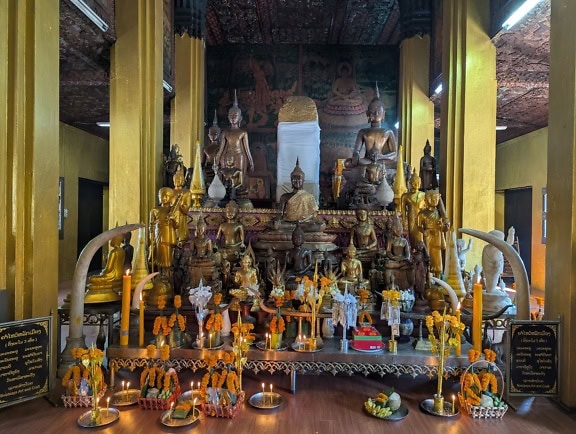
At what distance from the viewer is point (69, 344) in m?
3.28

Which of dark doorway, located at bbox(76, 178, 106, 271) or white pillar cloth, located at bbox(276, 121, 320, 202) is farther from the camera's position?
dark doorway, located at bbox(76, 178, 106, 271)

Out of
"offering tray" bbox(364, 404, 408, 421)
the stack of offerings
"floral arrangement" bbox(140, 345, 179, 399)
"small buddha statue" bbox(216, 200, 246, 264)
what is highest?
"small buddha statue" bbox(216, 200, 246, 264)

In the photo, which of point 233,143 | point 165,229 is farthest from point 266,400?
point 233,143

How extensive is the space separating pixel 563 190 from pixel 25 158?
12.8 ft

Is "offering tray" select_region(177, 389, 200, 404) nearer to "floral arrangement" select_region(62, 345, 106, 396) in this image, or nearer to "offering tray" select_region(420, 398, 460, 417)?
"floral arrangement" select_region(62, 345, 106, 396)

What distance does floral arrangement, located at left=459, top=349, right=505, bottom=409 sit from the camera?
283 centimetres

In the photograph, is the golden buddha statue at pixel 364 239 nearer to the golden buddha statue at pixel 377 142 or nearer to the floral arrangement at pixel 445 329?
Result: the floral arrangement at pixel 445 329

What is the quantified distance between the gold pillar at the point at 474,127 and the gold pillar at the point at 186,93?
5.26 m

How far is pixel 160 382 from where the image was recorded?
300 centimetres

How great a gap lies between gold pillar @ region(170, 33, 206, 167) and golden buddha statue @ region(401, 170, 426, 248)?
5123mm

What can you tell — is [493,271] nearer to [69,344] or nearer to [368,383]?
[368,383]

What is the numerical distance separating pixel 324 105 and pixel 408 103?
2475 mm

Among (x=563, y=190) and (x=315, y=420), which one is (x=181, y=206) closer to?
(x=315, y=420)

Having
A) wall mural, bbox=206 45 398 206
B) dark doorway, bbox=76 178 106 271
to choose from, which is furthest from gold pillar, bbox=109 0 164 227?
dark doorway, bbox=76 178 106 271
